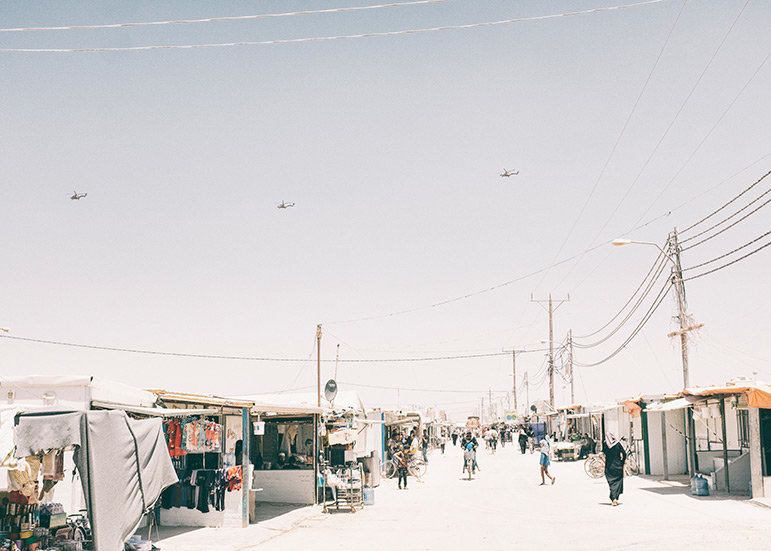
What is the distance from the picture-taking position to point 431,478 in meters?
31.9

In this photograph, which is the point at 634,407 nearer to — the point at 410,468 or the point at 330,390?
the point at 410,468

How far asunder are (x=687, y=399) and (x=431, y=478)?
1216 cm

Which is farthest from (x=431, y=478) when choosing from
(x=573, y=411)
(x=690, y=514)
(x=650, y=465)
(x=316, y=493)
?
(x=573, y=411)

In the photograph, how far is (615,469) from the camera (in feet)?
65.1

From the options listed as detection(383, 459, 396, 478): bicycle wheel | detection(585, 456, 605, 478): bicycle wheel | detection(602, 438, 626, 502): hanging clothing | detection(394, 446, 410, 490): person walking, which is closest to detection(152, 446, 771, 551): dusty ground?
detection(602, 438, 626, 502): hanging clothing

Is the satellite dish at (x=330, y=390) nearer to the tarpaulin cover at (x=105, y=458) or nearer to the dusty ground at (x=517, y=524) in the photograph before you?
the dusty ground at (x=517, y=524)

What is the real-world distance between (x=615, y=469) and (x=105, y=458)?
14063 mm

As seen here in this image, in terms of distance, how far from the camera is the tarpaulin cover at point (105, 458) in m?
9.73

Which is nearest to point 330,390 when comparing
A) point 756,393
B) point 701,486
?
point 701,486

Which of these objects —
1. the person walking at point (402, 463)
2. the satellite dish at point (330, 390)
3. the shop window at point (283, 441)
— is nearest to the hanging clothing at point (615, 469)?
the person walking at point (402, 463)

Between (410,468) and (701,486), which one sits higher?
(701,486)

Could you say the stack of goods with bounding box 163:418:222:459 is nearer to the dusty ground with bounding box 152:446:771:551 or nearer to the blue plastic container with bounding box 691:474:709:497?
the dusty ground with bounding box 152:446:771:551

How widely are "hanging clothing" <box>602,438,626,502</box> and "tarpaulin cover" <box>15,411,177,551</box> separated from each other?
12.8 m

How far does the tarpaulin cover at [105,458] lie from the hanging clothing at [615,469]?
42.1 feet
